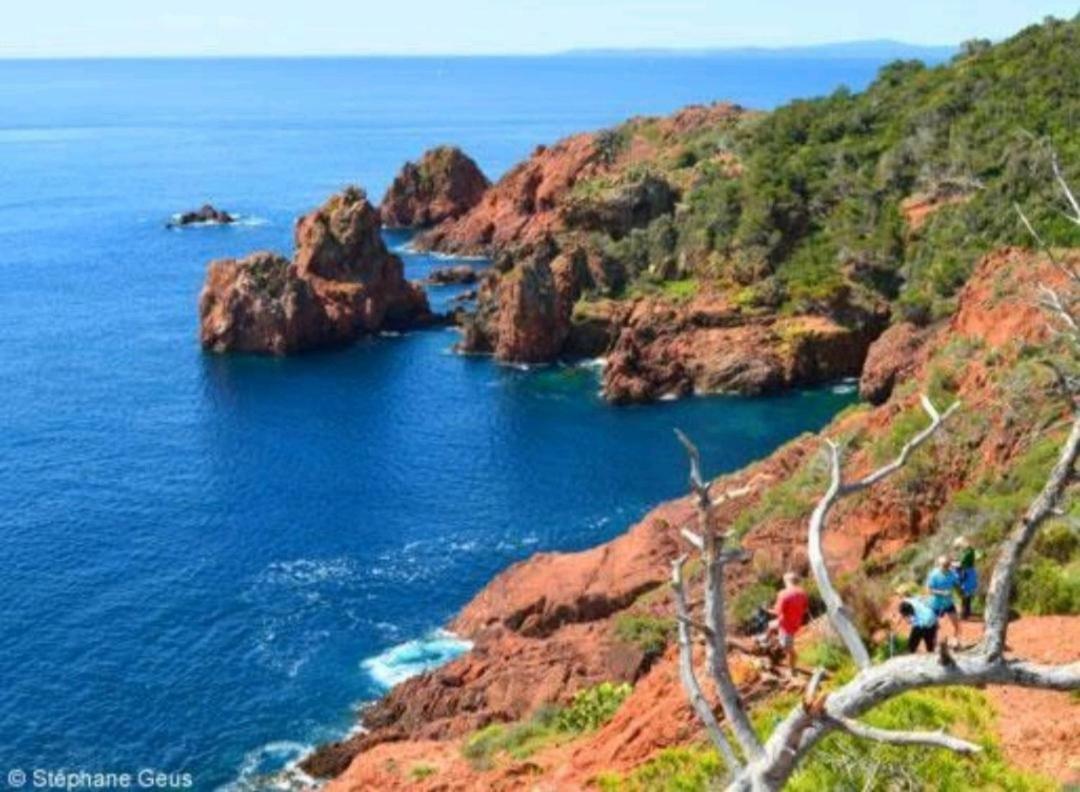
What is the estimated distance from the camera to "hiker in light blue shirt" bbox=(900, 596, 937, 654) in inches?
834

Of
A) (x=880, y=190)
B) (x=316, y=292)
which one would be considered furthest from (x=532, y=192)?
(x=880, y=190)

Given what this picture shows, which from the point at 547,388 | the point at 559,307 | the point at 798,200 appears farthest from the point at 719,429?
the point at 798,200

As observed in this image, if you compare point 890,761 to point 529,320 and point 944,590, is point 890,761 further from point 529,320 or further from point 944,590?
point 529,320

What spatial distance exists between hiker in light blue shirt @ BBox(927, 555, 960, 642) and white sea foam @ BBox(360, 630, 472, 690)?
27.5 meters

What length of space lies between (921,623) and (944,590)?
1.59 metres

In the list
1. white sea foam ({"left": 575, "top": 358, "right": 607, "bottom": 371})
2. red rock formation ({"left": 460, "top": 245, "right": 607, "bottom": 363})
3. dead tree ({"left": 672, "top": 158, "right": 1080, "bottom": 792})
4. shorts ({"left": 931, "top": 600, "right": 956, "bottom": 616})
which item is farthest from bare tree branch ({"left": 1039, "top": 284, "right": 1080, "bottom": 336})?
red rock formation ({"left": 460, "top": 245, "right": 607, "bottom": 363})

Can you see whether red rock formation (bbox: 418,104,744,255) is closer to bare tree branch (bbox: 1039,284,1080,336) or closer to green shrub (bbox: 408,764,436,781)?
green shrub (bbox: 408,764,436,781)

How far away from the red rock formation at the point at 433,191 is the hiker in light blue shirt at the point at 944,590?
131405 millimetres

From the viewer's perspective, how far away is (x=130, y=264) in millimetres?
130250

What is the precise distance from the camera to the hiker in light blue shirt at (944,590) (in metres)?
21.9

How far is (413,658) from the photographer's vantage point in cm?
4909

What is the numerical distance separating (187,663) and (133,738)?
5.55m

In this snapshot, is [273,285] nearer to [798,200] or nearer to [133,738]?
[798,200]

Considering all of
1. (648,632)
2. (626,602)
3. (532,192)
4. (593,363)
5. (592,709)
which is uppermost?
(532,192)
